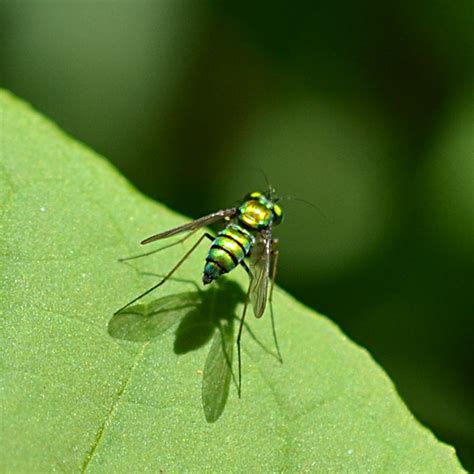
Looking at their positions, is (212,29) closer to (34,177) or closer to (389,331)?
(389,331)

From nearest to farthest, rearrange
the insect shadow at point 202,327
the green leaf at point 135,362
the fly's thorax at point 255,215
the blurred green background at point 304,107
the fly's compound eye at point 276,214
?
the green leaf at point 135,362, the insect shadow at point 202,327, the fly's thorax at point 255,215, the fly's compound eye at point 276,214, the blurred green background at point 304,107

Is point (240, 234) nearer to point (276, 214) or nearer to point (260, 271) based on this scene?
point (260, 271)

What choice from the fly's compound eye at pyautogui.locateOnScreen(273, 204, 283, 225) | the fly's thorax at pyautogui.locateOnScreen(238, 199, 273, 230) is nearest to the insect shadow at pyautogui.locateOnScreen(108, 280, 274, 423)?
the fly's thorax at pyautogui.locateOnScreen(238, 199, 273, 230)

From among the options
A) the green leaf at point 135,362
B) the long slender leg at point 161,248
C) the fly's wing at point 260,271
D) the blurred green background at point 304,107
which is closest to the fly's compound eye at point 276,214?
the fly's wing at point 260,271

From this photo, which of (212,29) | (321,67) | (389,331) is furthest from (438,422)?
(212,29)

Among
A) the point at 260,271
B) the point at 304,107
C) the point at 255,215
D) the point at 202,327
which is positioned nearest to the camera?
the point at 202,327

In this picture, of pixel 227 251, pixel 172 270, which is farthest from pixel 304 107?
pixel 172 270

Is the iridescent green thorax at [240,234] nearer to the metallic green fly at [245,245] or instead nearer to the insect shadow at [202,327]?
the metallic green fly at [245,245]
